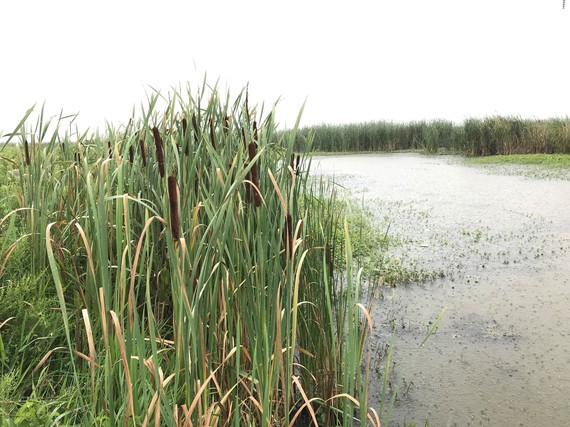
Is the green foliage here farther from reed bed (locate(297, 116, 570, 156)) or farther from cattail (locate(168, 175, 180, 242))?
reed bed (locate(297, 116, 570, 156))

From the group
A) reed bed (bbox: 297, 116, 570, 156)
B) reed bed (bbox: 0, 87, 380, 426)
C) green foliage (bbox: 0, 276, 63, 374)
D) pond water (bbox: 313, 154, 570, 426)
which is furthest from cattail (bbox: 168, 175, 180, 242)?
reed bed (bbox: 297, 116, 570, 156)

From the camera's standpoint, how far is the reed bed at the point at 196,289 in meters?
1.18

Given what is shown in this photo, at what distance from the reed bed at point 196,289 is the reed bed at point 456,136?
10.1 metres

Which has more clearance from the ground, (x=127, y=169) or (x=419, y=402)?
(x=127, y=169)

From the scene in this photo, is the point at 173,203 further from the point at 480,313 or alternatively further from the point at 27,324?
the point at 480,313

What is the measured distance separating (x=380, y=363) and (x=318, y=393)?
890mm

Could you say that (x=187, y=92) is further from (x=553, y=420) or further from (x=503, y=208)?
(x=503, y=208)

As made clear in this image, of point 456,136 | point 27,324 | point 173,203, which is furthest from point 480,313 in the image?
point 456,136

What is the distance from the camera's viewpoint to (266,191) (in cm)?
183

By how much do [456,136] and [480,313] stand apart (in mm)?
14026

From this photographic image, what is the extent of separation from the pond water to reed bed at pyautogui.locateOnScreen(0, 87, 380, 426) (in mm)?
842

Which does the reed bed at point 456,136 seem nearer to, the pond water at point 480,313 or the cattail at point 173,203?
the pond water at point 480,313

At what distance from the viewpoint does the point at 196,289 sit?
116cm

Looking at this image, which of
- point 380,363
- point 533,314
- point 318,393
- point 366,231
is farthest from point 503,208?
point 318,393
